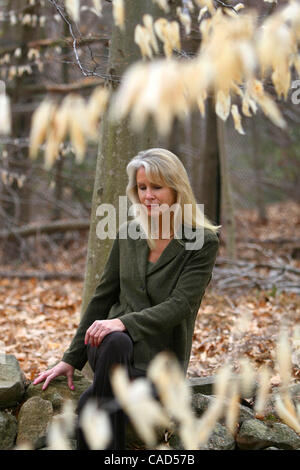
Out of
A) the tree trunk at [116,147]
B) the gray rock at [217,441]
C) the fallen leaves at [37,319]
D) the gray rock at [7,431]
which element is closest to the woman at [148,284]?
the gray rock at [7,431]

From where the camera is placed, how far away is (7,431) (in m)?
2.86

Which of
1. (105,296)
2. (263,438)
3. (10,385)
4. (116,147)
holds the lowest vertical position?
(263,438)

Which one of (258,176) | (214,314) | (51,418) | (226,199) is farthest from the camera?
(258,176)

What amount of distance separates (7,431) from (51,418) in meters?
0.25

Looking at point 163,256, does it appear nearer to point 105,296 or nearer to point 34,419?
point 105,296

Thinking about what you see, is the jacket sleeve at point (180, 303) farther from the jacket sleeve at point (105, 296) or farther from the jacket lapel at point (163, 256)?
the jacket sleeve at point (105, 296)

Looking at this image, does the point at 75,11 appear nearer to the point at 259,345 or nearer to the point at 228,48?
the point at 228,48

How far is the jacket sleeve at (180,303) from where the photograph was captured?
8.73 ft

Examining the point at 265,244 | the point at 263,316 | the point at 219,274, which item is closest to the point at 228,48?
the point at 263,316

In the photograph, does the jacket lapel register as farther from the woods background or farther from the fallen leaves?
the fallen leaves

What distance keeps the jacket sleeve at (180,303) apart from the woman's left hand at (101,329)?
37mm

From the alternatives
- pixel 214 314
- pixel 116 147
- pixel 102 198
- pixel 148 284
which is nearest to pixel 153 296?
pixel 148 284

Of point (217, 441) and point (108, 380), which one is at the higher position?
point (108, 380)

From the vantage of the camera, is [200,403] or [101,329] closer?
[101,329]
